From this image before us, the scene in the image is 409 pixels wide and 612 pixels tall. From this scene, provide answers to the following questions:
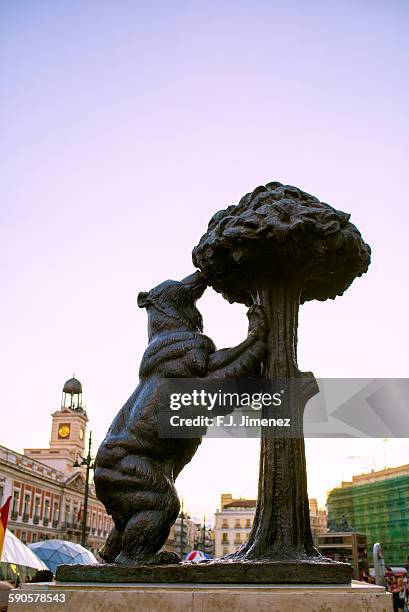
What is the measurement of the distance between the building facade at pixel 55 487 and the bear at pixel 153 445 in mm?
31655

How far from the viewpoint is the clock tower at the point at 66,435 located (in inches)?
2415

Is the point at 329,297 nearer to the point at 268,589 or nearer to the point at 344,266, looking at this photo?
the point at 344,266

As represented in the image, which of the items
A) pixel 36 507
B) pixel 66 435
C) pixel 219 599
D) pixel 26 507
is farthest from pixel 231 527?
pixel 219 599

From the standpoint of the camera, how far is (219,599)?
2586 mm

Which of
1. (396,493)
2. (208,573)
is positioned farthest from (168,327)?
(396,493)

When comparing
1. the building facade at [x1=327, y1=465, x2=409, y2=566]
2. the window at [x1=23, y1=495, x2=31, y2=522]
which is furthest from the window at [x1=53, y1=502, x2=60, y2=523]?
the building facade at [x1=327, y1=465, x2=409, y2=566]

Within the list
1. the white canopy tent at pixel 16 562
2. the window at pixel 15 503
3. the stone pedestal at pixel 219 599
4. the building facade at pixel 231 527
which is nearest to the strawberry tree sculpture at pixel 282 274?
the stone pedestal at pixel 219 599

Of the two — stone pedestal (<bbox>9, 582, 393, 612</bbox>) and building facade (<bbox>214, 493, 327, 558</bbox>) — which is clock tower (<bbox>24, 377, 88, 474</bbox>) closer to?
building facade (<bbox>214, 493, 327, 558</bbox>)

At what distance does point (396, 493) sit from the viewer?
4222 centimetres

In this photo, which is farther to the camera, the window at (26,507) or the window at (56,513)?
the window at (56,513)

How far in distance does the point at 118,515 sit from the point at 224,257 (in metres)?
1.77

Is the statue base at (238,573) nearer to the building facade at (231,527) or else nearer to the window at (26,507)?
the window at (26,507)

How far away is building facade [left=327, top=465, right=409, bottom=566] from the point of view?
4169 centimetres

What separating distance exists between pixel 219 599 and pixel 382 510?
150 feet
